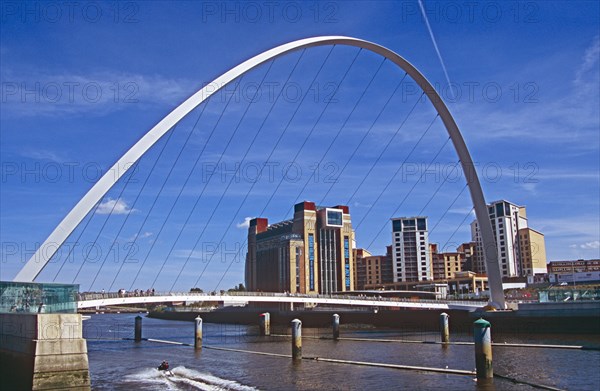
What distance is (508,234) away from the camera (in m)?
159

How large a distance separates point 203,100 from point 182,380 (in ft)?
59.9

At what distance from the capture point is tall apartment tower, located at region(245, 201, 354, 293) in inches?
5935

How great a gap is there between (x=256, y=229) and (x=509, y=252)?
242ft

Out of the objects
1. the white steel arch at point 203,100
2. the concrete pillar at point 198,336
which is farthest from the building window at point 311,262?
the concrete pillar at point 198,336

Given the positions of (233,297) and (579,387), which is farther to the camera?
(233,297)

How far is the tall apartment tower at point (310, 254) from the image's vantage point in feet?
495

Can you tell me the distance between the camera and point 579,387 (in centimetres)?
2338

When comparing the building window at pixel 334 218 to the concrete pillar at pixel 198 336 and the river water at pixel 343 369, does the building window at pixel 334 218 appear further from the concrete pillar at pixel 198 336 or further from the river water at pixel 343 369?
the river water at pixel 343 369

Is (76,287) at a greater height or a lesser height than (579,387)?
greater

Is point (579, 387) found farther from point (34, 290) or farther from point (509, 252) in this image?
point (509, 252)

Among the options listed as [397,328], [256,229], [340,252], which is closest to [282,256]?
[340,252]

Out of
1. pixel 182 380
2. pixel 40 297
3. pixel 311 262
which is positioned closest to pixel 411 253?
pixel 311 262

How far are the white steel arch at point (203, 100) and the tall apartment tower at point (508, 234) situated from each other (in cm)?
10615

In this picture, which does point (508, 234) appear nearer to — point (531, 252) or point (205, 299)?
point (531, 252)
